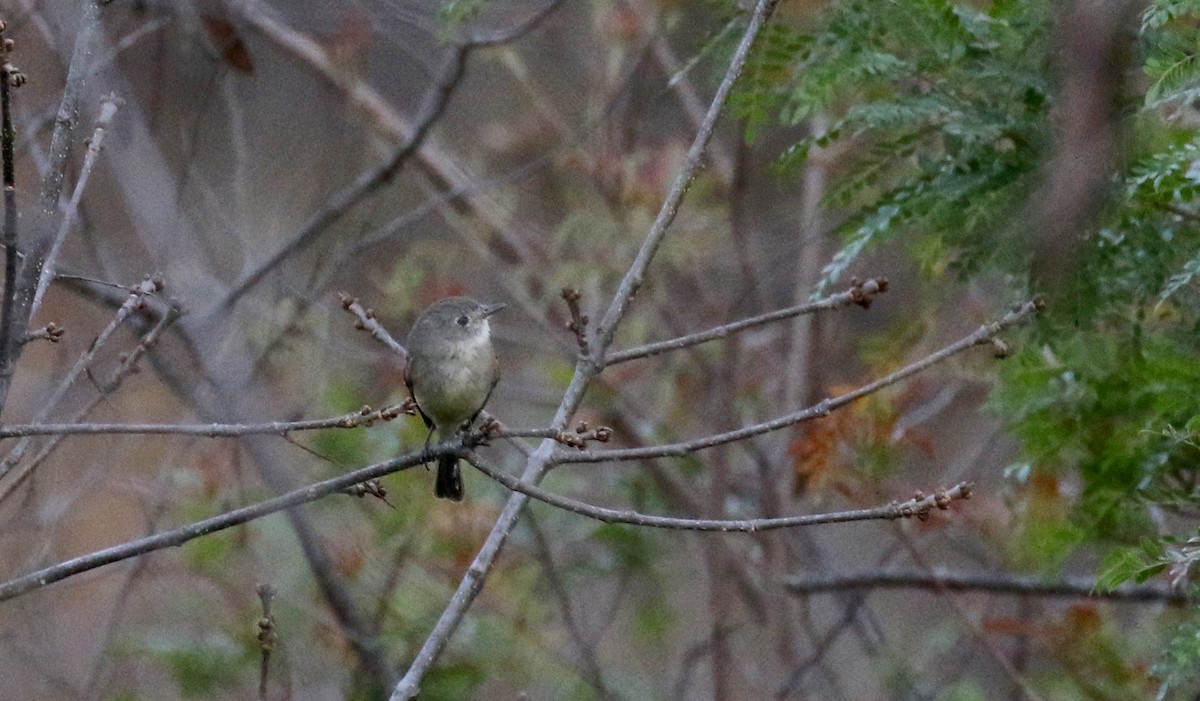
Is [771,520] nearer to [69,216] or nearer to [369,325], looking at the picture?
[369,325]

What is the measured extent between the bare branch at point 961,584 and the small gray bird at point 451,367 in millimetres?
1815

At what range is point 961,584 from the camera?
16.3 feet

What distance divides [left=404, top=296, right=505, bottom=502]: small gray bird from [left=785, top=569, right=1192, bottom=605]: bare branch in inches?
71.5

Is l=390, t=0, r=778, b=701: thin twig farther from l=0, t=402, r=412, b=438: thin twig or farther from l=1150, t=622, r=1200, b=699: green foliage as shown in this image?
l=1150, t=622, r=1200, b=699: green foliage

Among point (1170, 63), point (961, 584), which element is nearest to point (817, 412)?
point (1170, 63)

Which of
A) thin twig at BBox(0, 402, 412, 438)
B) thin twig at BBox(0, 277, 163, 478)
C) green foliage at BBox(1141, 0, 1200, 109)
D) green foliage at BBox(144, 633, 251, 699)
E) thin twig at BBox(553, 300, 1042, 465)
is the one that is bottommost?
thin twig at BBox(553, 300, 1042, 465)

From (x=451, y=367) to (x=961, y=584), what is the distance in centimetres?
225

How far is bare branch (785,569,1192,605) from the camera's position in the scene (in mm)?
4625

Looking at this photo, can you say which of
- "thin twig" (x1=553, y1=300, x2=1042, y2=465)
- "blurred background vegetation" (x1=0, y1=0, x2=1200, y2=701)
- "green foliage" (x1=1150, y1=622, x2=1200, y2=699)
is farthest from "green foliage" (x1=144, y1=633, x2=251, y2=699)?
"green foliage" (x1=1150, y1=622, x2=1200, y2=699)

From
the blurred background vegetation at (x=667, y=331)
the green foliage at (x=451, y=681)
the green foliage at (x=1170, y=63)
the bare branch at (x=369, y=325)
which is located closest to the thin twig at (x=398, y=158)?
the blurred background vegetation at (x=667, y=331)

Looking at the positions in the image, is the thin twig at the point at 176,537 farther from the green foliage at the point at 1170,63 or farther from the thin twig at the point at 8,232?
the green foliage at the point at 1170,63

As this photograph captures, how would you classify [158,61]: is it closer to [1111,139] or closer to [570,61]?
[570,61]

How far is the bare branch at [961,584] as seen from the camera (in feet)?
15.2

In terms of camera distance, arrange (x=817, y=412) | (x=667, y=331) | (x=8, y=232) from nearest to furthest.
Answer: (x=8, y=232) → (x=817, y=412) → (x=667, y=331)
